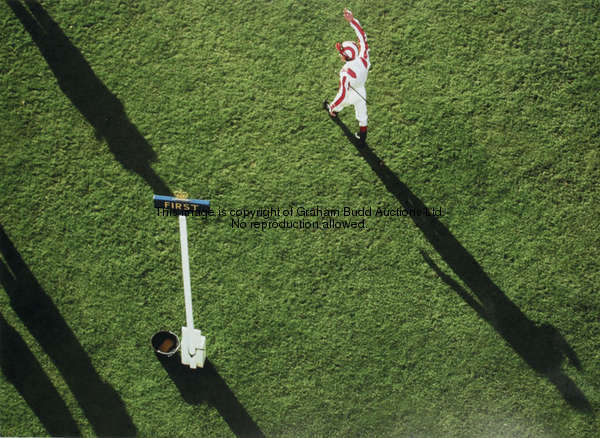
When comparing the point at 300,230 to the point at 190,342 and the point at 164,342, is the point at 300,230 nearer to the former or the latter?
the point at 190,342

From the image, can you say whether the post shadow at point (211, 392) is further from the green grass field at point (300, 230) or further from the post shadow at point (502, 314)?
the post shadow at point (502, 314)

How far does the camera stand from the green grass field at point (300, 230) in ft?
24.0

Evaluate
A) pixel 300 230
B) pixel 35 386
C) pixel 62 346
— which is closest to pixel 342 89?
pixel 300 230

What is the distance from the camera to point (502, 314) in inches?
297

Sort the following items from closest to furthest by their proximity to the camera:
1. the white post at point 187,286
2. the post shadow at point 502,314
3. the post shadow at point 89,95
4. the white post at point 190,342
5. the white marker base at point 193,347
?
1. the white post at point 187,286
2. the white post at point 190,342
3. the white marker base at point 193,347
4. the post shadow at point 502,314
5. the post shadow at point 89,95

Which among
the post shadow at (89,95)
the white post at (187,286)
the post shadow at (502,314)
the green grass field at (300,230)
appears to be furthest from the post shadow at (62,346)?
the post shadow at (502,314)

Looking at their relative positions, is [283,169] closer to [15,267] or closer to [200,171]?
[200,171]

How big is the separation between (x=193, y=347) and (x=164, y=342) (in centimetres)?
54

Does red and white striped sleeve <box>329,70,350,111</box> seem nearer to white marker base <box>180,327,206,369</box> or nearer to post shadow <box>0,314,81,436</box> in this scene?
white marker base <box>180,327,206,369</box>

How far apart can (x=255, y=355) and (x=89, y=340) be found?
8.29ft

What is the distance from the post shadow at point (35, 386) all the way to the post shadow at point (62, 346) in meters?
0.15

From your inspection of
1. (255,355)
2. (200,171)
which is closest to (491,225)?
(255,355)

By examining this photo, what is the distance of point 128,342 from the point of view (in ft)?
24.2

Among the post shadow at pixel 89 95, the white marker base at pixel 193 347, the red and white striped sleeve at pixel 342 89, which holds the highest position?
the post shadow at pixel 89 95
